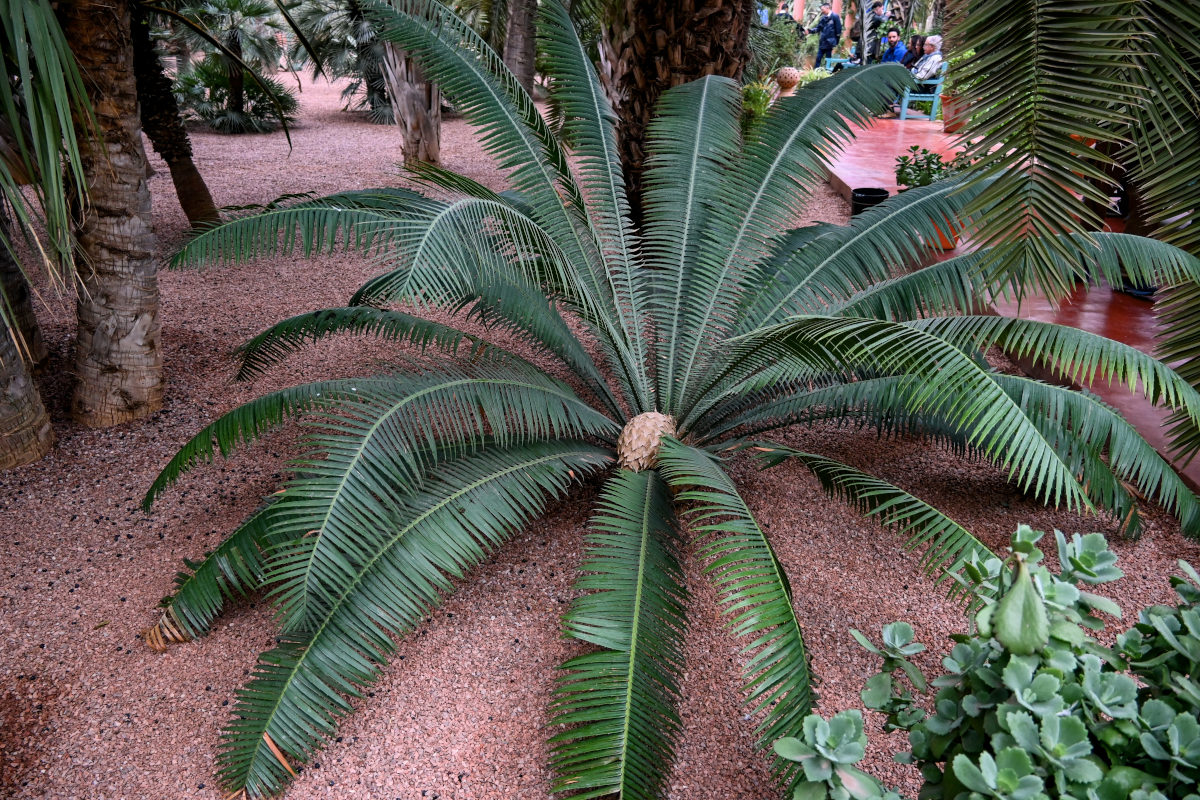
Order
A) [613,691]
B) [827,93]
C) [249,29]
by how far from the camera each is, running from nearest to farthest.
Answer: [613,691] < [827,93] < [249,29]

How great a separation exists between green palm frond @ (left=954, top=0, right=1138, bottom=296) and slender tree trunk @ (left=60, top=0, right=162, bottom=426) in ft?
10.0

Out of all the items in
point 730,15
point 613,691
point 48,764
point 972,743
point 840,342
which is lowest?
point 48,764

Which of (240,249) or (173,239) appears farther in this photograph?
(173,239)

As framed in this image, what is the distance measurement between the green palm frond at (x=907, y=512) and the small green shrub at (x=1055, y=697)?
737 mm

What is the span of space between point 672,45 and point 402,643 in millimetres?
3873

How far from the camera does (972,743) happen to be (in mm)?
1136

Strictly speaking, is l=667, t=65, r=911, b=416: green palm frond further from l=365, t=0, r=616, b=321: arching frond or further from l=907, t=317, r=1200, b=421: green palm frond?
l=907, t=317, r=1200, b=421: green palm frond

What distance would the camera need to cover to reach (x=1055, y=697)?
100 cm

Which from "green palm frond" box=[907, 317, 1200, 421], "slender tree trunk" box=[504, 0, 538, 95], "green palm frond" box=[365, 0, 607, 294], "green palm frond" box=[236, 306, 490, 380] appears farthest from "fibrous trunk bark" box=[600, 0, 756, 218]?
"slender tree trunk" box=[504, 0, 538, 95]

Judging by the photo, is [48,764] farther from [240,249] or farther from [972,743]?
[972,743]

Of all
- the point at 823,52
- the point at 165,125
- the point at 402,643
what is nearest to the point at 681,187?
the point at 402,643

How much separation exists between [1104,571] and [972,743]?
1.09 ft

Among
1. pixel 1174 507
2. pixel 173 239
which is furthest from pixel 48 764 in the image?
pixel 173 239

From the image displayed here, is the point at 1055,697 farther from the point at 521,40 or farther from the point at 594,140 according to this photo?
the point at 521,40
